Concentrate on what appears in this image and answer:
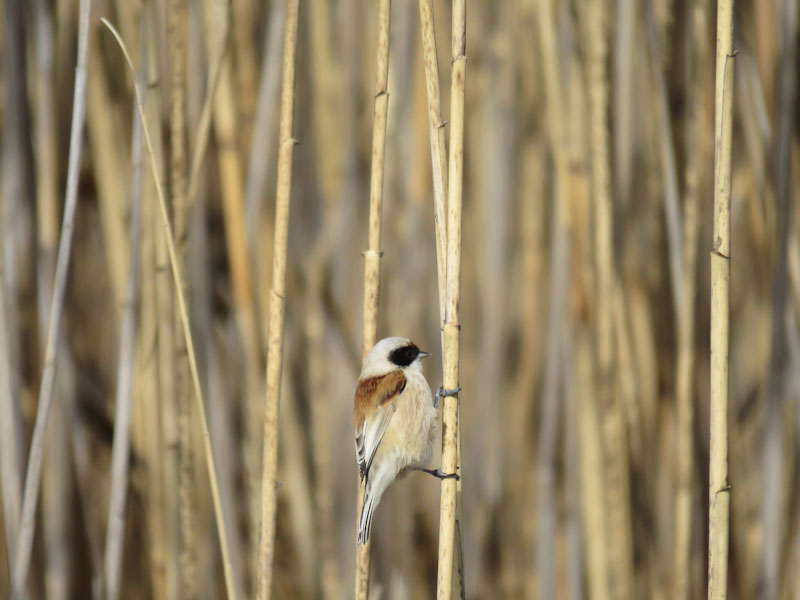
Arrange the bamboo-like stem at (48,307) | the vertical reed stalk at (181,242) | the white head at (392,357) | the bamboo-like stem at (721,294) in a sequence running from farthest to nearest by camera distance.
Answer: the bamboo-like stem at (48,307)
the white head at (392,357)
the vertical reed stalk at (181,242)
the bamboo-like stem at (721,294)

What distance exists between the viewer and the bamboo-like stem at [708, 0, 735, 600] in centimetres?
91

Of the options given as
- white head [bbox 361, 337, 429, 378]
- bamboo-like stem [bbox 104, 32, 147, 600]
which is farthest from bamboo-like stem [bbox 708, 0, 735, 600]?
bamboo-like stem [bbox 104, 32, 147, 600]

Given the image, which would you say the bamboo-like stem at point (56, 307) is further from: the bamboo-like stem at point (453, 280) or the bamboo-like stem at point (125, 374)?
the bamboo-like stem at point (453, 280)

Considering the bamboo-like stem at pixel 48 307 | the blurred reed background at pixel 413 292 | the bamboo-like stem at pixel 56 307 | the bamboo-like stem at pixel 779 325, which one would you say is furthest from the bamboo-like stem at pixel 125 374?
the bamboo-like stem at pixel 779 325

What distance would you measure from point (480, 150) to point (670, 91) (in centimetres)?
47

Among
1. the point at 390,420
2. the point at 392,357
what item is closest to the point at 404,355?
the point at 392,357

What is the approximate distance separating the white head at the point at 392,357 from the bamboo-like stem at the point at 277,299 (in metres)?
0.25

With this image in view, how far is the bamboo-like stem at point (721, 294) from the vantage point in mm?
915

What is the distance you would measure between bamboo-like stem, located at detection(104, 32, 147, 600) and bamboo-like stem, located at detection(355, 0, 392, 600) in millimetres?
454

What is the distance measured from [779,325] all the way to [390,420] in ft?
2.51

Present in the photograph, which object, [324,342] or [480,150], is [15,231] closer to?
[324,342]

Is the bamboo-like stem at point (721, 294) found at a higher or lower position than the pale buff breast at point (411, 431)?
higher

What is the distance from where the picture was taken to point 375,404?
1303 millimetres

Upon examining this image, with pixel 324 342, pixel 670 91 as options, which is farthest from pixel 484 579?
pixel 670 91
